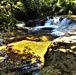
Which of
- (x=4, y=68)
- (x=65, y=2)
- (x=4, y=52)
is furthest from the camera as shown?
(x=65, y=2)

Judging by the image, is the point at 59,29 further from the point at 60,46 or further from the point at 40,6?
the point at 60,46

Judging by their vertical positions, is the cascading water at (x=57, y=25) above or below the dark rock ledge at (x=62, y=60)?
below

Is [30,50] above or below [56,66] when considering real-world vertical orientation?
below

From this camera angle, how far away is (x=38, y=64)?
298 inches

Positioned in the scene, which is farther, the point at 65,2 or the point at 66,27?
the point at 65,2

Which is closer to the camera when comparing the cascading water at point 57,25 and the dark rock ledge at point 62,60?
the dark rock ledge at point 62,60

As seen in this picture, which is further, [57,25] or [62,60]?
[57,25]

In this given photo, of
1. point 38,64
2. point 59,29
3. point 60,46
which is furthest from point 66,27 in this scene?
point 60,46

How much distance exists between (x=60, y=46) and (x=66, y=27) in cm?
1175

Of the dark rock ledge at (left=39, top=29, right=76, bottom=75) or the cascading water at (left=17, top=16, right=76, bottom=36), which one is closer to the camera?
the dark rock ledge at (left=39, top=29, right=76, bottom=75)

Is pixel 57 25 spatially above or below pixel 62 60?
below

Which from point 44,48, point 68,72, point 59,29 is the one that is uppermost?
point 68,72

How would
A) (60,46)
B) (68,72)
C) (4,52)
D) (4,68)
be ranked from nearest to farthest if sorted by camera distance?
(68,72) → (60,46) → (4,68) → (4,52)

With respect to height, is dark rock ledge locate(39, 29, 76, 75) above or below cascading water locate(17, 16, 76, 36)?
above
